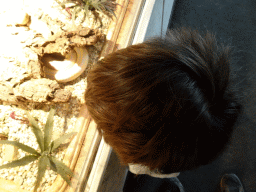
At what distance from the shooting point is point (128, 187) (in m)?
1.71

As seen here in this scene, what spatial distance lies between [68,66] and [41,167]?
30.9 inches

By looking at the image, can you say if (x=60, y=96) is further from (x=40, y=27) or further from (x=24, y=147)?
(x=40, y=27)

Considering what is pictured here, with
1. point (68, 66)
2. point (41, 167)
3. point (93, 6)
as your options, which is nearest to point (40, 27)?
point (68, 66)

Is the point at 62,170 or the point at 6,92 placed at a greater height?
the point at 6,92

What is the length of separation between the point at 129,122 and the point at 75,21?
146cm

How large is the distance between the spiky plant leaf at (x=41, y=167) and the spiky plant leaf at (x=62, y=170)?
4 cm

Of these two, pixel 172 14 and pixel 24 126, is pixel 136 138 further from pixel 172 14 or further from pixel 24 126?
pixel 172 14

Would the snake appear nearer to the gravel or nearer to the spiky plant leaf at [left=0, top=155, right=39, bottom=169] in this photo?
the gravel

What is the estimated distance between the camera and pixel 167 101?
2.23 ft

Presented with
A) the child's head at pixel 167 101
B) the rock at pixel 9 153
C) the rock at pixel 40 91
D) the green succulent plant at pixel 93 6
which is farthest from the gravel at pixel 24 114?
the child's head at pixel 167 101

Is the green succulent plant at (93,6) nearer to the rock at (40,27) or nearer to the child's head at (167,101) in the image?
the rock at (40,27)

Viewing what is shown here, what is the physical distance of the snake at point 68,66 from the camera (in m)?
1.54

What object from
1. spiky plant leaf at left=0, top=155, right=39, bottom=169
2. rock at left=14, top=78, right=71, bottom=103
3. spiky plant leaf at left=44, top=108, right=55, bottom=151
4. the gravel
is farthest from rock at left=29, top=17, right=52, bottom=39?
spiky plant leaf at left=0, top=155, right=39, bottom=169

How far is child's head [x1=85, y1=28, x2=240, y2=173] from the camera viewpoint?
2.24 feet
